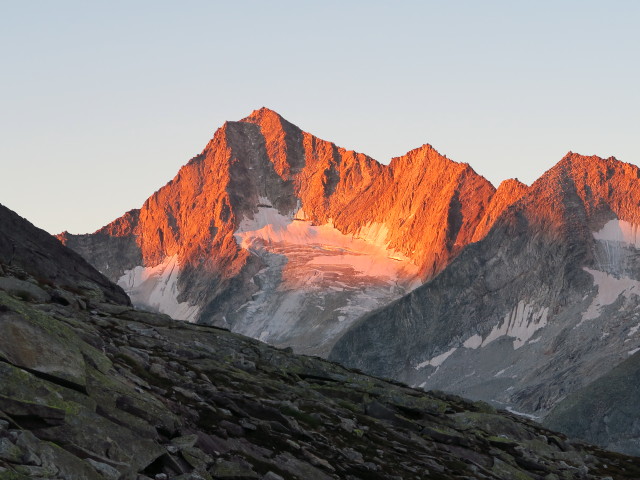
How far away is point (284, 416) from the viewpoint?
4397 centimetres

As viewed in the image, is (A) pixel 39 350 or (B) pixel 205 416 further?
(B) pixel 205 416

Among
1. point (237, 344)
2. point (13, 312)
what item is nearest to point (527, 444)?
point (237, 344)

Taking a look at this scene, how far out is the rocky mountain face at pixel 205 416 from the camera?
28.9m

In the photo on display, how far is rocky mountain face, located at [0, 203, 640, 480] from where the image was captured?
2891 cm

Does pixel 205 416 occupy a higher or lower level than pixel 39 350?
higher

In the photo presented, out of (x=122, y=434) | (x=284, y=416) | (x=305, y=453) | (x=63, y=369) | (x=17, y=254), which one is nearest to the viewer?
(x=122, y=434)

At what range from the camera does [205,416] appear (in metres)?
39.3

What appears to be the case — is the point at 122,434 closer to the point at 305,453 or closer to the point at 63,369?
the point at 63,369

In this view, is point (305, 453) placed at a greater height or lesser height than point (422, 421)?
lesser

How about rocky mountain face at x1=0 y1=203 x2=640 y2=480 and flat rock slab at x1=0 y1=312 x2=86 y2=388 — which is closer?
rocky mountain face at x1=0 y1=203 x2=640 y2=480

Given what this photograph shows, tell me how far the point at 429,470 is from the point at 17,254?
64.3m

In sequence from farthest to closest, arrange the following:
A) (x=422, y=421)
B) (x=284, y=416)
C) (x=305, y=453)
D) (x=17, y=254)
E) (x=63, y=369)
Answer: (x=17, y=254)
(x=422, y=421)
(x=284, y=416)
(x=305, y=453)
(x=63, y=369)

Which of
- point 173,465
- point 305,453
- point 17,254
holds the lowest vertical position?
point 173,465

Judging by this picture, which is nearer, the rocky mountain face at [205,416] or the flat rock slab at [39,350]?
the rocky mountain face at [205,416]
